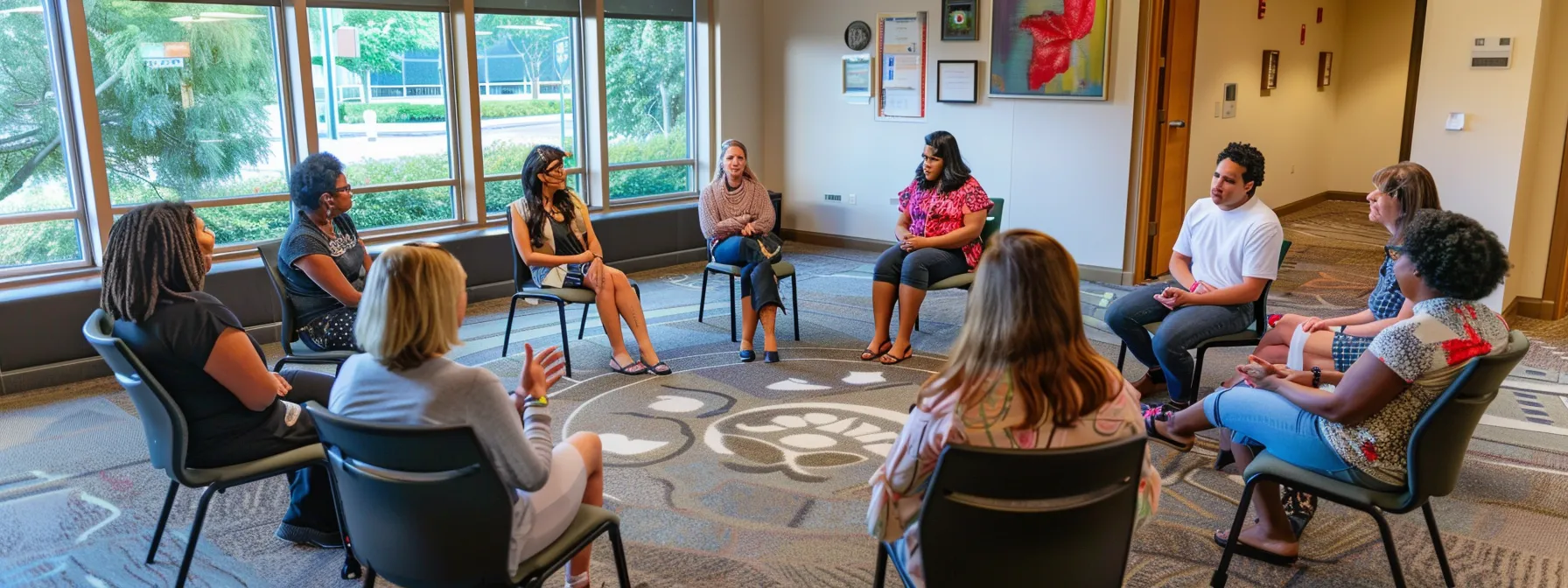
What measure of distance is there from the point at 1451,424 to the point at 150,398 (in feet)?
10.4

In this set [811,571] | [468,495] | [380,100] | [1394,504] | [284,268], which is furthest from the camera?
[380,100]

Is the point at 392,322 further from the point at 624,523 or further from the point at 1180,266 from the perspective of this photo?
the point at 1180,266

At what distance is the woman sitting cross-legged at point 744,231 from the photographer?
215 inches

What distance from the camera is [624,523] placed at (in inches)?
136

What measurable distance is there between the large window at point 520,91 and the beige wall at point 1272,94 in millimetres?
4433

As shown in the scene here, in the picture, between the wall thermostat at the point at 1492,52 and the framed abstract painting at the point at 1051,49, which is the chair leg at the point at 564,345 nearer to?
the framed abstract painting at the point at 1051,49

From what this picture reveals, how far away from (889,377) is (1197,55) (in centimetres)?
411

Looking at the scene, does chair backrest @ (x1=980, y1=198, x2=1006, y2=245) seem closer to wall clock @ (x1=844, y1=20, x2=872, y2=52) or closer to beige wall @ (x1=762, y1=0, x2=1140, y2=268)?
beige wall @ (x1=762, y1=0, x2=1140, y2=268)

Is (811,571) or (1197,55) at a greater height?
(1197,55)

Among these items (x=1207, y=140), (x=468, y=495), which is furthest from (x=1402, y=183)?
(x=1207, y=140)

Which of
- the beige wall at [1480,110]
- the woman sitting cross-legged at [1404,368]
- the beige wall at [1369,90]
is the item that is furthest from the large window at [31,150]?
the beige wall at [1369,90]

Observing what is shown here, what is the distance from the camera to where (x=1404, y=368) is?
259cm

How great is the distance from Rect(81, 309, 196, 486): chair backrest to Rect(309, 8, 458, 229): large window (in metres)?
3.71

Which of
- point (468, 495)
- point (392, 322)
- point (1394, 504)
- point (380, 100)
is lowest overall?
point (1394, 504)
